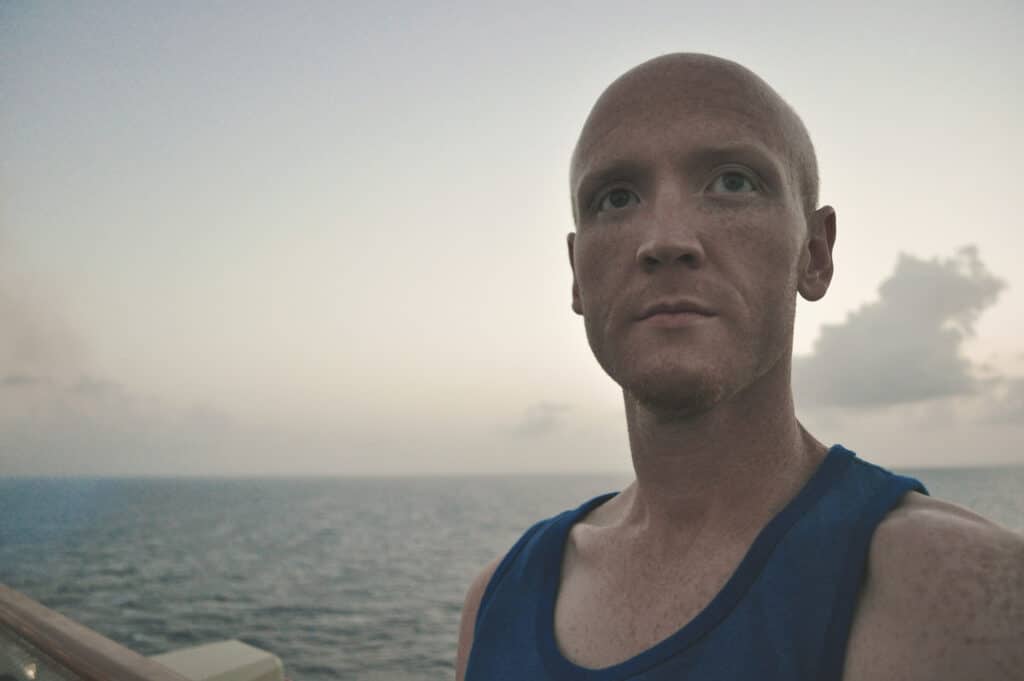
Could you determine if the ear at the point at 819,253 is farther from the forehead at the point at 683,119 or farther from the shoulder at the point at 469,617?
the shoulder at the point at 469,617

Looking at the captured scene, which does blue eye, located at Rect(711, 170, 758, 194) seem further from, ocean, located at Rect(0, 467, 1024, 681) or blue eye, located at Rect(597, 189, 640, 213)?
ocean, located at Rect(0, 467, 1024, 681)

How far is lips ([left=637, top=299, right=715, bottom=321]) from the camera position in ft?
5.65

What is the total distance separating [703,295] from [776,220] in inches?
15.2

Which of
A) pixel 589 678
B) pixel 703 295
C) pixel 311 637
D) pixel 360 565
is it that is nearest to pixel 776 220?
pixel 703 295

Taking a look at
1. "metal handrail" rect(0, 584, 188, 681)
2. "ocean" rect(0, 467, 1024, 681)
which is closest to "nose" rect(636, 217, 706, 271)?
"metal handrail" rect(0, 584, 188, 681)

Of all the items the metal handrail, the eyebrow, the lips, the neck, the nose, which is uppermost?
the eyebrow

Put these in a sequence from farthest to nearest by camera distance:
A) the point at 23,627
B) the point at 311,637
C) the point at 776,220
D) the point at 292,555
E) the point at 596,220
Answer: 1. the point at 292,555
2. the point at 311,637
3. the point at 23,627
4. the point at 596,220
5. the point at 776,220

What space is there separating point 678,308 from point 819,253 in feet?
2.36

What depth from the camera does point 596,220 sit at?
2076 millimetres

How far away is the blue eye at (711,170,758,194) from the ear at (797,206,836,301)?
330mm

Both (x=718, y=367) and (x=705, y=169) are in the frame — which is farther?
(x=705, y=169)

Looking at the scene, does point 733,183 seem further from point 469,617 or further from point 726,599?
point 469,617

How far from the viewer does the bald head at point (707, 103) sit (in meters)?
1.95

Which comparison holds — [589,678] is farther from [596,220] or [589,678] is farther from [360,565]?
[360,565]
